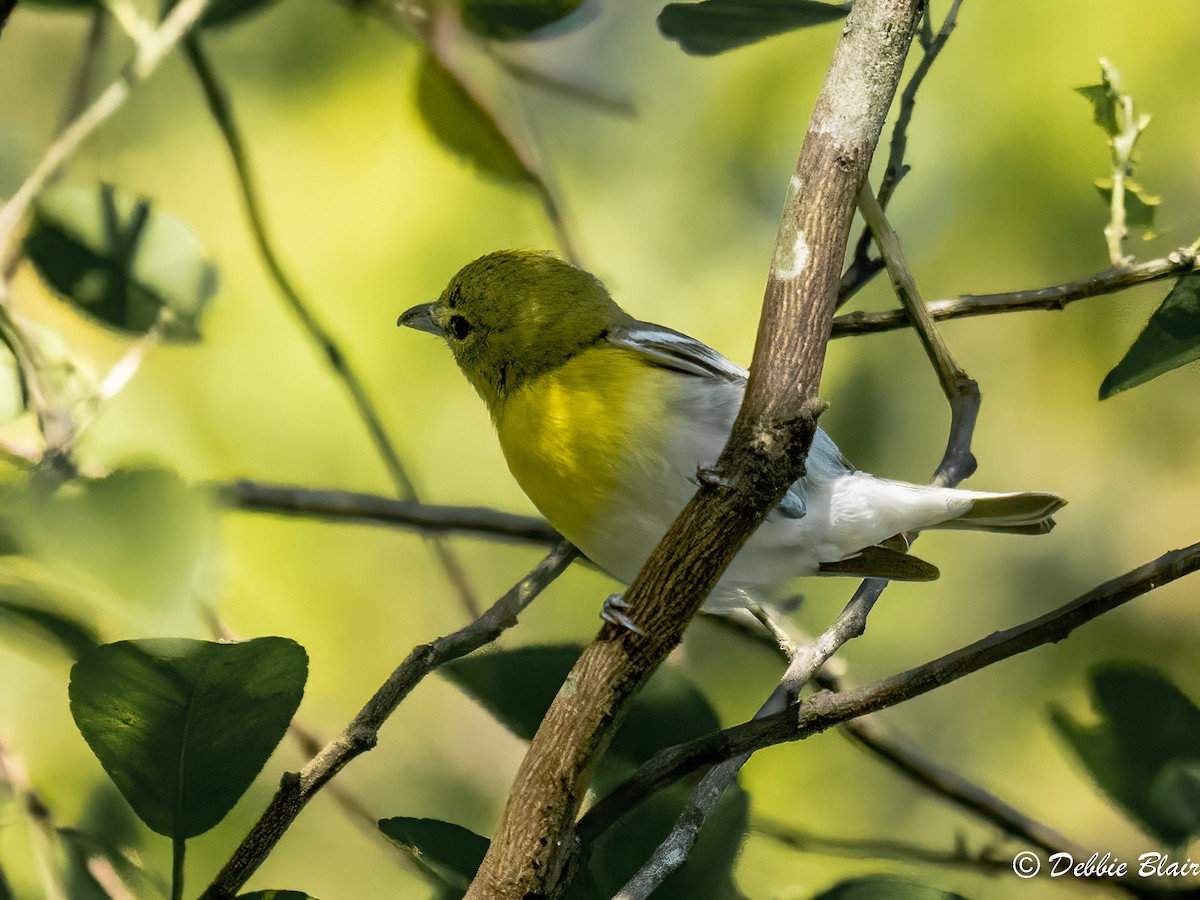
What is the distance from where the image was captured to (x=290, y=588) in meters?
1.31

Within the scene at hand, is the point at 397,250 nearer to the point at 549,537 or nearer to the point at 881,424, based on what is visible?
the point at 549,537

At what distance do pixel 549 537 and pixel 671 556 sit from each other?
0.50 m

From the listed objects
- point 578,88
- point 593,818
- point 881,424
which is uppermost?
point 578,88

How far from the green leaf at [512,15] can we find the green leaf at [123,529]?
62 cm

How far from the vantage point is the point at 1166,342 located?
714 millimetres

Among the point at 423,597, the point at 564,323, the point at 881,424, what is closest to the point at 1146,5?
the point at 881,424

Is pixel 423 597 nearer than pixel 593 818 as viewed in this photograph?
No

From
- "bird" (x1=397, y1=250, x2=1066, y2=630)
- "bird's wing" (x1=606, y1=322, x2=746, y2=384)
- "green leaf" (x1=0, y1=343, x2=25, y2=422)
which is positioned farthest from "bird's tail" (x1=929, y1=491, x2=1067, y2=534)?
"green leaf" (x1=0, y1=343, x2=25, y2=422)

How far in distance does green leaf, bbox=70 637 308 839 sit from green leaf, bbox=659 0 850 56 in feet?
1.68

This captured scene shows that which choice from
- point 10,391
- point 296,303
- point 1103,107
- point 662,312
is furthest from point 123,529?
point 662,312

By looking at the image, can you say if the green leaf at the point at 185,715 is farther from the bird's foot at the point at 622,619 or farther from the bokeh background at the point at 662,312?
the bokeh background at the point at 662,312

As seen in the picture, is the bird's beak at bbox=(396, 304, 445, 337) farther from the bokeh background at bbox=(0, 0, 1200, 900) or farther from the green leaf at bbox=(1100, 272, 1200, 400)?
the green leaf at bbox=(1100, 272, 1200, 400)

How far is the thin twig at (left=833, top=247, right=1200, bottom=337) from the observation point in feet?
2.63

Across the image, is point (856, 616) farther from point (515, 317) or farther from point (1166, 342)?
point (515, 317)
